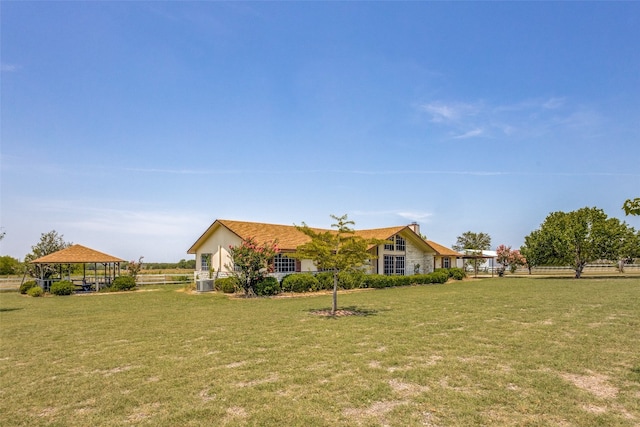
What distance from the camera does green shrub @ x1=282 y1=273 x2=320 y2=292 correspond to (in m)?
24.7

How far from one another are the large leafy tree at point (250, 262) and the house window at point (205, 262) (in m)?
8.87

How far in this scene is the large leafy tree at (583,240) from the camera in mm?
37438

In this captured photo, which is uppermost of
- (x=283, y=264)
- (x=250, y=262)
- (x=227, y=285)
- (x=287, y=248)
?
(x=287, y=248)

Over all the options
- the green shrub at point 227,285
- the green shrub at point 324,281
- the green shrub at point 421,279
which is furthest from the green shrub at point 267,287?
the green shrub at point 421,279

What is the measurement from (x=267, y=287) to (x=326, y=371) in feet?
52.6

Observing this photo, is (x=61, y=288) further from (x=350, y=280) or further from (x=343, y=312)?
(x=343, y=312)

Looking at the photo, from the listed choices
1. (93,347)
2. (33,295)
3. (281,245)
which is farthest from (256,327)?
(33,295)

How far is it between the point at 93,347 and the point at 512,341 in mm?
10841

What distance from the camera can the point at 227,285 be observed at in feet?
83.5

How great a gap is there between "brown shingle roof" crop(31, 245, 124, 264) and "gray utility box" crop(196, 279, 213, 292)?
7354mm

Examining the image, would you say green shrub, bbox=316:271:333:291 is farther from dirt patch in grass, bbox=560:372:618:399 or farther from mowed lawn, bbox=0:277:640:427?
dirt patch in grass, bbox=560:372:618:399

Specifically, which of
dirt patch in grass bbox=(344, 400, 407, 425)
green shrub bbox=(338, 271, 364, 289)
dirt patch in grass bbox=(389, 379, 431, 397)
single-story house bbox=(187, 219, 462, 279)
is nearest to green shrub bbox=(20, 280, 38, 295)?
single-story house bbox=(187, 219, 462, 279)

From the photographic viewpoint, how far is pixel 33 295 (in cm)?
2528

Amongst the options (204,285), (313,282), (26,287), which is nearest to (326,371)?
(313,282)
